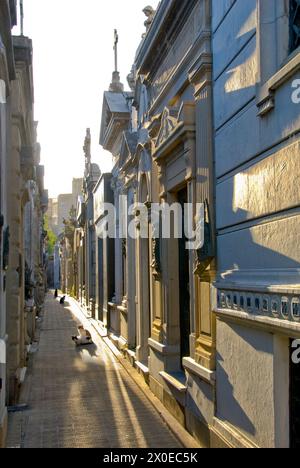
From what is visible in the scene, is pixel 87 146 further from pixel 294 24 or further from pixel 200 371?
pixel 294 24

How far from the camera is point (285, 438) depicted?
15.1 ft

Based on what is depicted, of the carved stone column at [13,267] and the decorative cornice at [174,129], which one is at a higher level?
the decorative cornice at [174,129]

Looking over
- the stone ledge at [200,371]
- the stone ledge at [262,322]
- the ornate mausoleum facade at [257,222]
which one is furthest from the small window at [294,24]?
the stone ledge at [200,371]

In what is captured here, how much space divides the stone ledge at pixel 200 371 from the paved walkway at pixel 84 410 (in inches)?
38.3

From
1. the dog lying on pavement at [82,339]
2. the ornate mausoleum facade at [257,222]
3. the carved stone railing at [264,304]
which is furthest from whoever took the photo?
the dog lying on pavement at [82,339]

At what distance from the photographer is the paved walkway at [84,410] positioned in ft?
23.9

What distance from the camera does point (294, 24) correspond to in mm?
4613

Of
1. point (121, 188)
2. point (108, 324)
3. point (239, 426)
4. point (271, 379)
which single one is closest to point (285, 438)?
point (271, 379)

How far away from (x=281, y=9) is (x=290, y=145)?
1252 millimetres

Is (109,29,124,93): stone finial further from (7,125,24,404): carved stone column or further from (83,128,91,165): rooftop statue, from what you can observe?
(83,128,91,165): rooftop statue

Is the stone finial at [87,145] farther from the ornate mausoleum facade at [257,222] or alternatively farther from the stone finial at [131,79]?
the ornate mausoleum facade at [257,222]

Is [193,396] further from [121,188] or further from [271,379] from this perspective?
[121,188]

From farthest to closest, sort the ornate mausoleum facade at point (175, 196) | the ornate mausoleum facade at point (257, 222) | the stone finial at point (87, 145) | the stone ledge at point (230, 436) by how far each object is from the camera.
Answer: the stone finial at point (87, 145)
the ornate mausoleum facade at point (175, 196)
the stone ledge at point (230, 436)
the ornate mausoleum facade at point (257, 222)

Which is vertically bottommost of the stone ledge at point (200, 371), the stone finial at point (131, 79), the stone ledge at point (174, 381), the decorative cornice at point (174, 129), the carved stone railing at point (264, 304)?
the stone ledge at point (174, 381)
